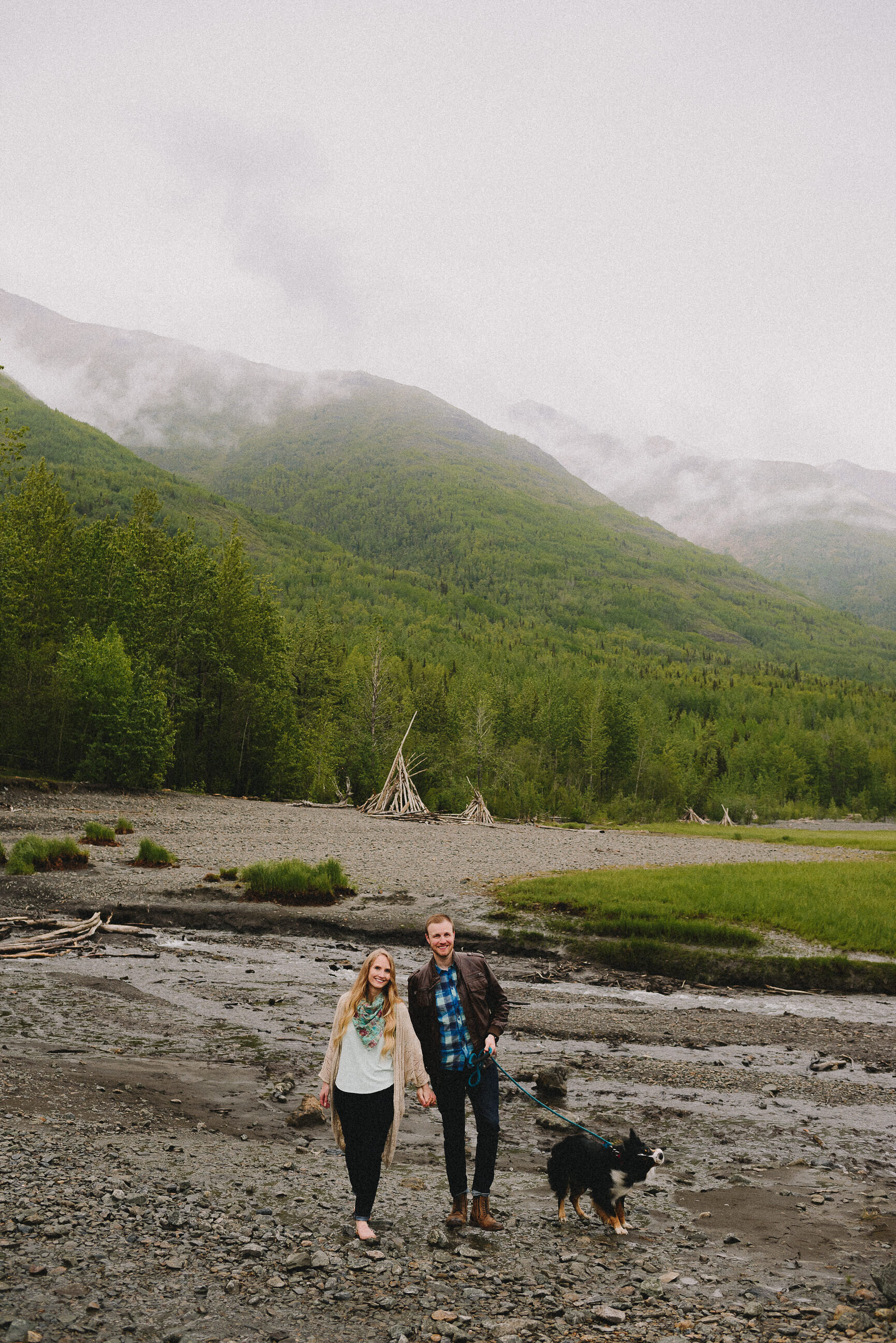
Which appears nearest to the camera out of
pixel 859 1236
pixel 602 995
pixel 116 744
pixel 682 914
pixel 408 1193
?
pixel 859 1236

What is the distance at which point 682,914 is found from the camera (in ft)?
72.1

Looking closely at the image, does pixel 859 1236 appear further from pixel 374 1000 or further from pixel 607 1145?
pixel 374 1000

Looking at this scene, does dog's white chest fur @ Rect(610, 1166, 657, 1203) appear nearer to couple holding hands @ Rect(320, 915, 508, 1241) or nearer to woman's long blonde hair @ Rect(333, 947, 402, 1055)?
couple holding hands @ Rect(320, 915, 508, 1241)

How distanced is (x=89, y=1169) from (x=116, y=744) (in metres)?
39.6

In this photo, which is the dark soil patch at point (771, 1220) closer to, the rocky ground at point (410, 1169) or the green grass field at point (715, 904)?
the rocky ground at point (410, 1169)

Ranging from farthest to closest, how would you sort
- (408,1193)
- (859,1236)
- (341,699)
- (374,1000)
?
(341,699) → (408,1193) → (859,1236) → (374,1000)

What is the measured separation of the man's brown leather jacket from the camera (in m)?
6.82

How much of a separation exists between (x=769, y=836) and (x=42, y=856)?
54048mm

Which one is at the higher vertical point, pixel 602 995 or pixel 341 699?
pixel 341 699

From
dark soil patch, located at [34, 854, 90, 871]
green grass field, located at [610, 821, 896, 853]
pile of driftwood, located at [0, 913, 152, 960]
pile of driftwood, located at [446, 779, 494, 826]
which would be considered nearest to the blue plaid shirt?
pile of driftwood, located at [0, 913, 152, 960]

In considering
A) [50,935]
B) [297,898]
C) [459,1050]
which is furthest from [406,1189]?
[297,898]

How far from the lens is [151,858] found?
1020 inches

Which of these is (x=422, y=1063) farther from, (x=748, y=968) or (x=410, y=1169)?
(x=748, y=968)

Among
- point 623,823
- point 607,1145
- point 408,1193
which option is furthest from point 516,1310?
point 623,823
